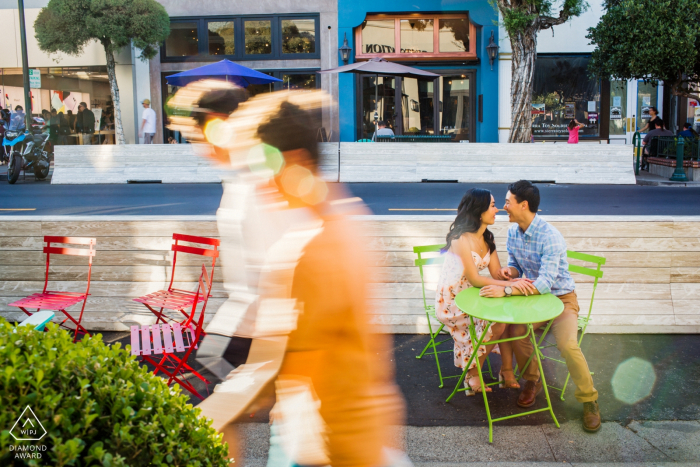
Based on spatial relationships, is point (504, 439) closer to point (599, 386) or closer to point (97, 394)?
point (599, 386)

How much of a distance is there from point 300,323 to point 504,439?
90.1 inches

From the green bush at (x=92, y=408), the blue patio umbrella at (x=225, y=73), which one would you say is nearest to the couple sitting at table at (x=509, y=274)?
the green bush at (x=92, y=408)

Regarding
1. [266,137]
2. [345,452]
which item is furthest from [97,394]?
[266,137]

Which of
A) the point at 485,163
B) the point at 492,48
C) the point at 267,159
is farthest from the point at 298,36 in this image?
the point at 267,159

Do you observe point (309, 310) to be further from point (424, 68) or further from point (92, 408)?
point (424, 68)

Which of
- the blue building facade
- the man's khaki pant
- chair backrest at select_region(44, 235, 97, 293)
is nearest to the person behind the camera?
Result: the man's khaki pant

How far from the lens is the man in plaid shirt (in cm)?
399

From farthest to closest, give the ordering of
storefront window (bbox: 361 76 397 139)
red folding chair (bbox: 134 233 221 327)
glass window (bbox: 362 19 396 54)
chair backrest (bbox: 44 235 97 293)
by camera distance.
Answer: storefront window (bbox: 361 76 397 139)
glass window (bbox: 362 19 396 54)
chair backrest (bbox: 44 235 97 293)
red folding chair (bbox: 134 233 221 327)

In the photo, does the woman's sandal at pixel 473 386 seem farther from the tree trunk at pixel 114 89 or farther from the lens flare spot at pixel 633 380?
the tree trunk at pixel 114 89

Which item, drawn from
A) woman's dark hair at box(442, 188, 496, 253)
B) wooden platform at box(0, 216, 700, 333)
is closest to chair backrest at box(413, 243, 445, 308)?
wooden platform at box(0, 216, 700, 333)

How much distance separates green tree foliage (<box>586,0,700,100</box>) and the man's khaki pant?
13107 millimetres

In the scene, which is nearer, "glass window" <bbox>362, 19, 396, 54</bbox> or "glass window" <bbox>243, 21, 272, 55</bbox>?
"glass window" <bbox>362, 19, 396, 54</bbox>

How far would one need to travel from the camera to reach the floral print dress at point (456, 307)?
14.2 ft

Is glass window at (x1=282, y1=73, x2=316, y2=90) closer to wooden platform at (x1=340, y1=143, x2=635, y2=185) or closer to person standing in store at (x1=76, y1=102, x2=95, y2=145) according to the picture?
person standing in store at (x1=76, y1=102, x2=95, y2=145)
